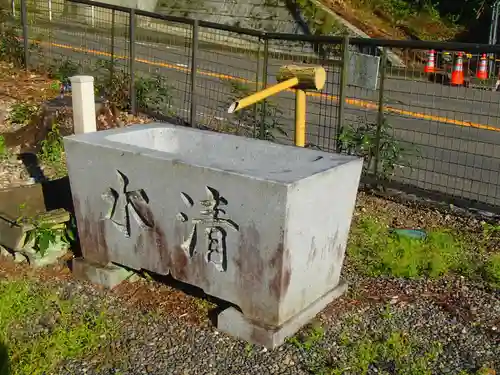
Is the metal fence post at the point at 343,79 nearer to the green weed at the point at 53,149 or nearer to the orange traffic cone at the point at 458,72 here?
the green weed at the point at 53,149

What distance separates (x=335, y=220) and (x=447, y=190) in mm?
3286

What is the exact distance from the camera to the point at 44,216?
513 centimetres

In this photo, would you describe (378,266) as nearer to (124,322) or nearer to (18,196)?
(124,322)

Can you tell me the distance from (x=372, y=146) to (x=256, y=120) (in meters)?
1.52

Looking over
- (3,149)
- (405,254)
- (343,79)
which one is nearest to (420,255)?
(405,254)

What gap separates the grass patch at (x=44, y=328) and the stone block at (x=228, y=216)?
1.40 ft

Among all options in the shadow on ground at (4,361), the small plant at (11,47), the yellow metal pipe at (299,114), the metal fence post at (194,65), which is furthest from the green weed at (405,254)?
the small plant at (11,47)

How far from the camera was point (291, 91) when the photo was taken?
9.75 metres

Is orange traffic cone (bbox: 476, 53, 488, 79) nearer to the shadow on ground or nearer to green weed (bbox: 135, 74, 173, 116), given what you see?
green weed (bbox: 135, 74, 173, 116)

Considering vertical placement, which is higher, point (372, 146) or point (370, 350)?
point (372, 146)

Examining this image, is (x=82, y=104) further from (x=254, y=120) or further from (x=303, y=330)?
(x=303, y=330)

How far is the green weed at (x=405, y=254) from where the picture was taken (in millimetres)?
4973

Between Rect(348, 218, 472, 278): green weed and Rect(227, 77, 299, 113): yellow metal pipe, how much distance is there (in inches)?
57.0

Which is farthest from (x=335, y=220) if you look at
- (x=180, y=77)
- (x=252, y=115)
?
(x=180, y=77)
